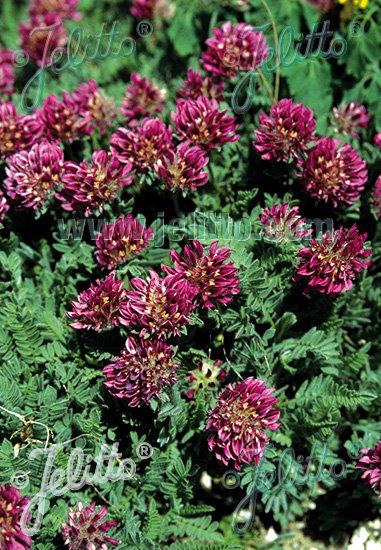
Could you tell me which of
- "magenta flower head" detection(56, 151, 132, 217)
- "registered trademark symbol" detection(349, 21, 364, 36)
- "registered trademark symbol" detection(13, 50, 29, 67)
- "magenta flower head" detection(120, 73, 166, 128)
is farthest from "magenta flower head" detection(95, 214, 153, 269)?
"registered trademark symbol" detection(13, 50, 29, 67)

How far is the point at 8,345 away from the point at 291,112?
4.35 ft

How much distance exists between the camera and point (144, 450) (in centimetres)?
232

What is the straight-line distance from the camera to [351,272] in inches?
87.9

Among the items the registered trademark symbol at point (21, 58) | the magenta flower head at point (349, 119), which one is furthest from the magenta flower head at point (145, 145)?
the registered trademark symbol at point (21, 58)

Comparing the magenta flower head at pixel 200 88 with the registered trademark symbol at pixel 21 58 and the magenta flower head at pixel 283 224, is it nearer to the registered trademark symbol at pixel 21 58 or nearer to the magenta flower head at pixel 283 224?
the magenta flower head at pixel 283 224

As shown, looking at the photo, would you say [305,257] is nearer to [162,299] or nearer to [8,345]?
[162,299]

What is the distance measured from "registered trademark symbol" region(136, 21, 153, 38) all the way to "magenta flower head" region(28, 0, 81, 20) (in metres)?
0.35

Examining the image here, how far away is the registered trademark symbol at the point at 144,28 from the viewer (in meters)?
3.63

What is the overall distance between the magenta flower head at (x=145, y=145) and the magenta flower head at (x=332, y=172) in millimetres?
531

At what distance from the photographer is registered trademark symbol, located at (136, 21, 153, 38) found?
363 centimetres

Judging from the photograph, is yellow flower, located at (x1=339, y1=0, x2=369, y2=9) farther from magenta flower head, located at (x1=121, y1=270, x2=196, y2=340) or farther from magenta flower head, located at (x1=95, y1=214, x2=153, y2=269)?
magenta flower head, located at (x1=121, y1=270, x2=196, y2=340)

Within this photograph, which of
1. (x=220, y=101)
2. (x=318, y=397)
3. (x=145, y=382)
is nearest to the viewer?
(x=145, y=382)

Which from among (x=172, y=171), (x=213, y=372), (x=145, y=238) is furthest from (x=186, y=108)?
(x=213, y=372)

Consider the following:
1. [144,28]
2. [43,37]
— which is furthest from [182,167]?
[144,28]
